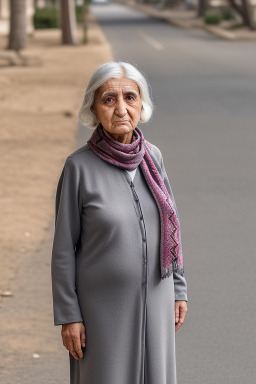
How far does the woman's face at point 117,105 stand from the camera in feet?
10.9

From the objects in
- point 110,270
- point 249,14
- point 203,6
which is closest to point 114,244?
point 110,270

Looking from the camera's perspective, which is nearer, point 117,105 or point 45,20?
point 117,105

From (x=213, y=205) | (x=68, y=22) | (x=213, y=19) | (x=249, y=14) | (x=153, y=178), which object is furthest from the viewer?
(x=213, y=19)

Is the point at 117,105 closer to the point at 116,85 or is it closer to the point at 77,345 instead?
the point at 116,85

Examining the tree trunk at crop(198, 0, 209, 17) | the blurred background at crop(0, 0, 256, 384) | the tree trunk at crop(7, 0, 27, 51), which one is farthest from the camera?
the tree trunk at crop(198, 0, 209, 17)

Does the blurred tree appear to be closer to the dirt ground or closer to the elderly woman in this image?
the dirt ground

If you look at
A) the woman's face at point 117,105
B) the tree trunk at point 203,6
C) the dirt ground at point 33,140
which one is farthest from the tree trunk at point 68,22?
the woman's face at point 117,105

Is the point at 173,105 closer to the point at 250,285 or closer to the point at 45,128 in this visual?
the point at 45,128

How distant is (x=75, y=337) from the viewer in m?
3.37

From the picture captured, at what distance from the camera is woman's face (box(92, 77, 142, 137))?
3324 mm

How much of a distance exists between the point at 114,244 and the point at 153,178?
0.96 ft

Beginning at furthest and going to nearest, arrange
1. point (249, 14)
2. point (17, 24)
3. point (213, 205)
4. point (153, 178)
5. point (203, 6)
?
point (203, 6) → point (249, 14) → point (17, 24) → point (213, 205) → point (153, 178)

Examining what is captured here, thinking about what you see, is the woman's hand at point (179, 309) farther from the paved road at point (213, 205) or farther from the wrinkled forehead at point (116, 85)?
the paved road at point (213, 205)

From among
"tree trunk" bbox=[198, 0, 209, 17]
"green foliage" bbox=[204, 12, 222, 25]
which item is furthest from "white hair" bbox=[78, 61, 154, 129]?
"tree trunk" bbox=[198, 0, 209, 17]
